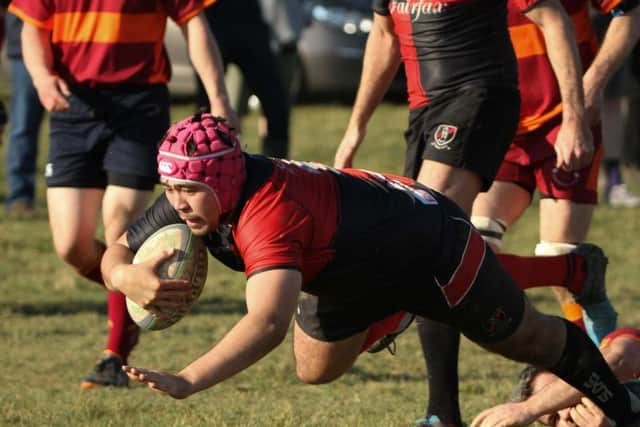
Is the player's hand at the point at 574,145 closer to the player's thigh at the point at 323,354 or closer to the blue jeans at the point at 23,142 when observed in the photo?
the player's thigh at the point at 323,354

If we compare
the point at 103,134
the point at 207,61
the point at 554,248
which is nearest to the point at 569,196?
the point at 554,248

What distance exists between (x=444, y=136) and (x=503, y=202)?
67 centimetres

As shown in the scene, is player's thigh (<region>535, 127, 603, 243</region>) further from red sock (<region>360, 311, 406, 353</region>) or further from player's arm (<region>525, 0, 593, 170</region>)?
red sock (<region>360, 311, 406, 353</region>)

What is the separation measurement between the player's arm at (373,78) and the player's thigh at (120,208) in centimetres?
99

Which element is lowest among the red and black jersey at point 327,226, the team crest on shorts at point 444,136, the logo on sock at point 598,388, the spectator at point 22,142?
the spectator at point 22,142

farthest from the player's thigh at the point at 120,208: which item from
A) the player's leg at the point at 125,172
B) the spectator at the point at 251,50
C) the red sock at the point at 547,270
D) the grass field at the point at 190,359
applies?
the spectator at the point at 251,50

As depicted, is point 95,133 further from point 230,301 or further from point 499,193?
point 230,301

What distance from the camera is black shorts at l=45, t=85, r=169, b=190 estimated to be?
641cm

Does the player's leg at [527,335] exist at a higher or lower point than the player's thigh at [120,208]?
higher

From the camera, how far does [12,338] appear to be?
745cm

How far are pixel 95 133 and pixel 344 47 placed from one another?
9.90 metres

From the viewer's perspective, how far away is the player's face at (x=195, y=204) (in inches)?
171

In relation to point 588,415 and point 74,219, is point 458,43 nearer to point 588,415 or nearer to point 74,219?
point 588,415

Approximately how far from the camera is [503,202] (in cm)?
605
